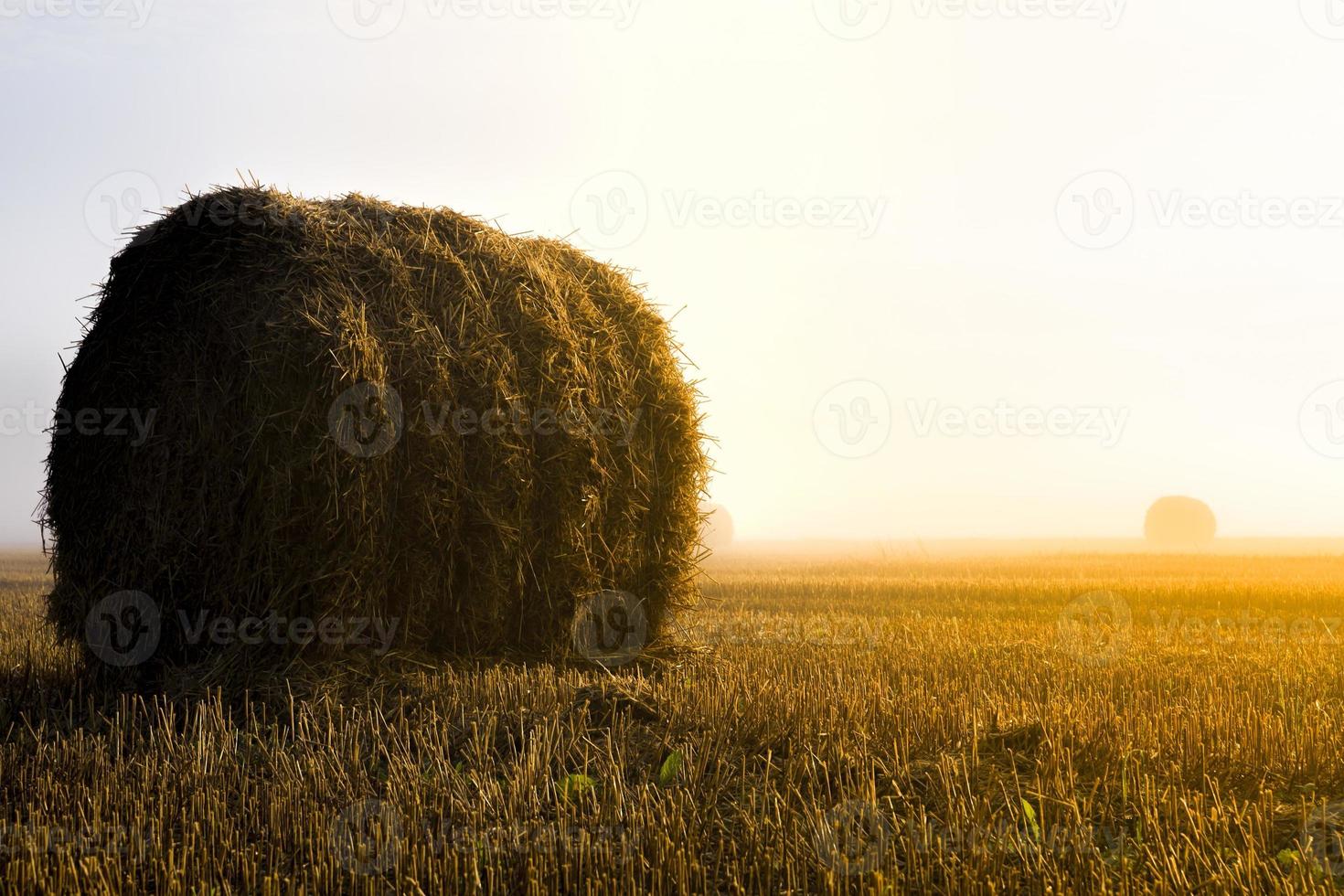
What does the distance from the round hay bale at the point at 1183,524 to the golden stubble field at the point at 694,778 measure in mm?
48160

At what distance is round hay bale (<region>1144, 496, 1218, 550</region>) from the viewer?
51.8m

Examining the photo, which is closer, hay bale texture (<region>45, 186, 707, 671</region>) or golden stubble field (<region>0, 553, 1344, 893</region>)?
golden stubble field (<region>0, 553, 1344, 893</region>)

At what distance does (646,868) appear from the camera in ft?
12.1

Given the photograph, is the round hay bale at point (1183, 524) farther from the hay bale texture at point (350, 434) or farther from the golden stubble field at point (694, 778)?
the hay bale texture at point (350, 434)

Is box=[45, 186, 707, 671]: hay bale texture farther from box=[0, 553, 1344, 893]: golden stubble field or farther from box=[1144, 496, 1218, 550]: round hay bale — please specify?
box=[1144, 496, 1218, 550]: round hay bale

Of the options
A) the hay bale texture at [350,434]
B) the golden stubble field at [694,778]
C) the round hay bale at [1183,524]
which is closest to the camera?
the golden stubble field at [694,778]

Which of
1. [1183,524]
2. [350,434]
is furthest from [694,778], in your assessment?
[1183,524]

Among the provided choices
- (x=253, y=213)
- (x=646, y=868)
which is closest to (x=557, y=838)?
(x=646, y=868)

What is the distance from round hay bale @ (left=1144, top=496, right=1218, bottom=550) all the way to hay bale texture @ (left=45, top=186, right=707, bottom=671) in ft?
168

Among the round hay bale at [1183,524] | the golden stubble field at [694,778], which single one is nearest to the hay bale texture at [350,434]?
the golden stubble field at [694,778]

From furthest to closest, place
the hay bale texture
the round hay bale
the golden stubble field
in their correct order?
the round hay bale → the hay bale texture → the golden stubble field

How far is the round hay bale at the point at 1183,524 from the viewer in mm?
51844

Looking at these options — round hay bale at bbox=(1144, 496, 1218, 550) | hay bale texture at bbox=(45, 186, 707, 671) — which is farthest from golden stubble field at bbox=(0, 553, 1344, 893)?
round hay bale at bbox=(1144, 496, 1218, 550)

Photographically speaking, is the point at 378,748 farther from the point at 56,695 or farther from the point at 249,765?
the point at 56,695
